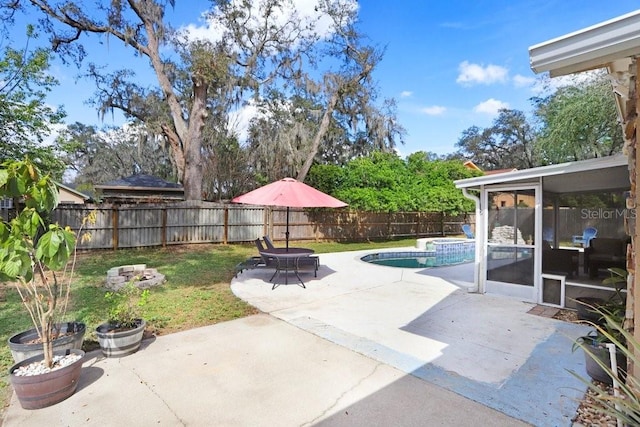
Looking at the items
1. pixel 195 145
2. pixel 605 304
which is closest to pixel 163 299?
pixel 605 304

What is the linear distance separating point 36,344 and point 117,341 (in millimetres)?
644

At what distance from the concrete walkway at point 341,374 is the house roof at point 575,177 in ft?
7.07

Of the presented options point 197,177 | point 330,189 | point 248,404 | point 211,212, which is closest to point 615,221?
point 248,404

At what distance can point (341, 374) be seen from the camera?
304 cm

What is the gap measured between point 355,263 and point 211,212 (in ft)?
21.6

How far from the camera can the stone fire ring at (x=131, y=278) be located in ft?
19.8

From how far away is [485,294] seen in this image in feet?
19.9

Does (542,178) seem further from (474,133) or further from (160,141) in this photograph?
(474,133)

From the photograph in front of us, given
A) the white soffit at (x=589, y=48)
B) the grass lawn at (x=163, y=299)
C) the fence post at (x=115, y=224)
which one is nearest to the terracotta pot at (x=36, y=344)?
the grass lawn at (x=163, y=299)

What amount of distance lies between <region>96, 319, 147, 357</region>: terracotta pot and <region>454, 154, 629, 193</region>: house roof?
5.72 meters

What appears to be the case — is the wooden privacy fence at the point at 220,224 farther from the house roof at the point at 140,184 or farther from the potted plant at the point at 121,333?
the potted plant at the point at 121,333

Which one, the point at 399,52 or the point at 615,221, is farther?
the point at 399,52

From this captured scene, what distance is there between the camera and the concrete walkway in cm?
243

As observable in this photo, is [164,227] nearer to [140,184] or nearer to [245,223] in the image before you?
[245,223]
